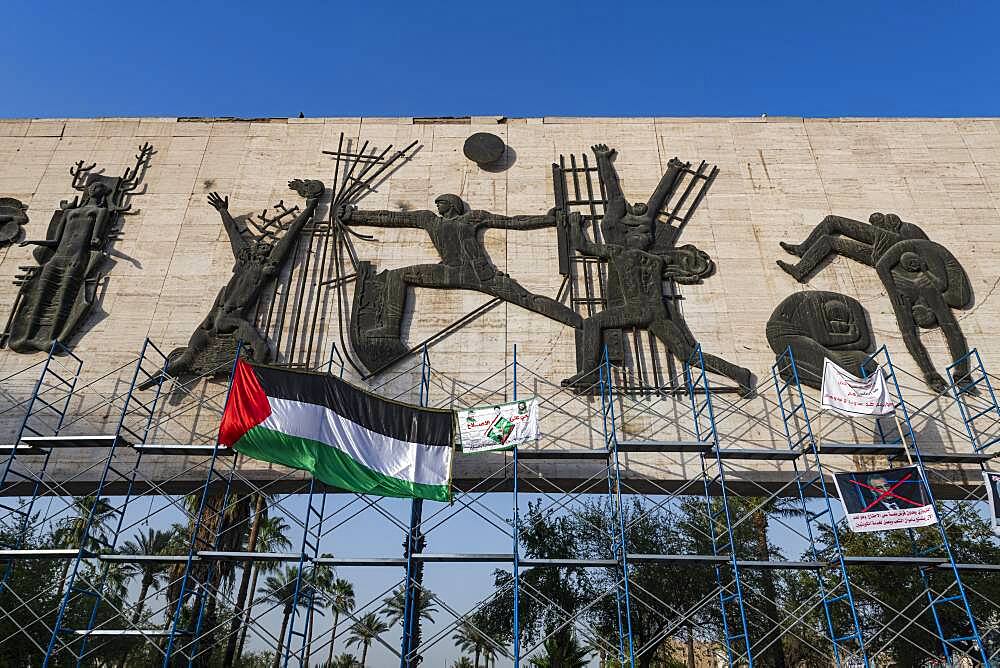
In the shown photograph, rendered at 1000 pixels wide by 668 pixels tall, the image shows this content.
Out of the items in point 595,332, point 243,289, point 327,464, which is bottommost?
point 327,464

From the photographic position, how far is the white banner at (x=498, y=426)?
10.3 metres

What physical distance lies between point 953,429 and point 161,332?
1366 cm

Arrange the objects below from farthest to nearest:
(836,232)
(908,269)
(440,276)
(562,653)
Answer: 1. (562,653)
2. (836,232)
3. (908,269)
4. (440,276)

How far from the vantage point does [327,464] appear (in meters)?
10.0

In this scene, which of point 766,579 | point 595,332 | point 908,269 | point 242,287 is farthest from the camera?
point 766,579

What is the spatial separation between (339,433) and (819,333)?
27.4ft

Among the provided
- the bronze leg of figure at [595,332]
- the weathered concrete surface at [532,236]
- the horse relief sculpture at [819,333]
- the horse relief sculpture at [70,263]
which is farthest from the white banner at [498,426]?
the horse relief sculpture at [70,263]

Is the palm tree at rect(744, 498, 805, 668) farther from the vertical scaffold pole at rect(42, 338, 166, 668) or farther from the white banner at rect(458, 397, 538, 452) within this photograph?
the vertical scaffold pole at rect(42, 338, 166, 668)

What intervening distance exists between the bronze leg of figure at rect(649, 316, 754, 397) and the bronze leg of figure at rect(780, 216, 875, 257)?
310cm

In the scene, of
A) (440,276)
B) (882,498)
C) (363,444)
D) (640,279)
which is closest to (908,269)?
(640,279)

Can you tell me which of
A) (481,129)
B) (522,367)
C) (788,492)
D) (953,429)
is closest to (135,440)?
(522,367)

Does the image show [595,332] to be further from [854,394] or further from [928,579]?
[928,579]

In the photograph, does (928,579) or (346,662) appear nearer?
(928,579)

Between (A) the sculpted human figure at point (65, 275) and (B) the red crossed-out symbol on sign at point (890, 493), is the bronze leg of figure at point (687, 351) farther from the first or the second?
(A) the sculpted human figure at point (65, 275)
